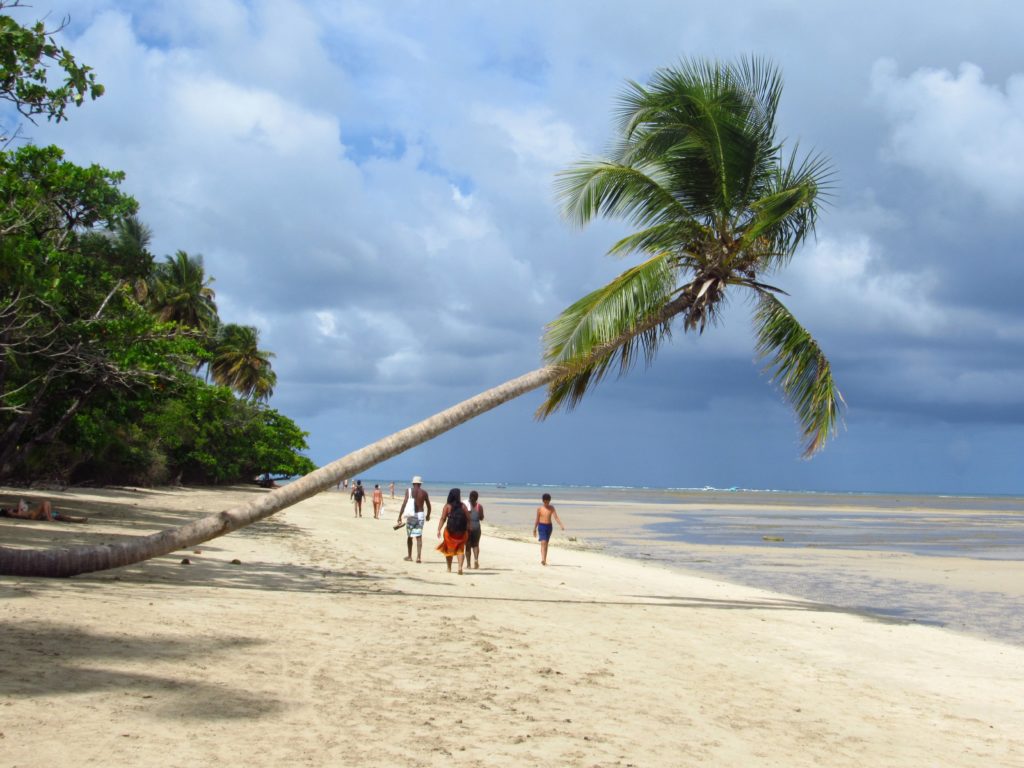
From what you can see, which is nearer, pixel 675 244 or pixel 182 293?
pixel 675 244

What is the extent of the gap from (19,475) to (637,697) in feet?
98.5

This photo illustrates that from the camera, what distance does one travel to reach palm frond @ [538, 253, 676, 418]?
443 inches

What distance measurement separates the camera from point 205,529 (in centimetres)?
945

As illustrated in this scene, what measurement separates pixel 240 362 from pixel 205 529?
2326 inches

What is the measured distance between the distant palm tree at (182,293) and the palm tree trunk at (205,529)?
40.9m

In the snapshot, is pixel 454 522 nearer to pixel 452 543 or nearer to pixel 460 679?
pixel 452 543

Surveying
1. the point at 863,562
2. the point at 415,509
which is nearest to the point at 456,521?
the point at 415,509

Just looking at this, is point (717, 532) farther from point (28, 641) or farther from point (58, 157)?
point (28, 641)

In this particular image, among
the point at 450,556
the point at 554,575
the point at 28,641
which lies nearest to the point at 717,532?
the point at 554,575

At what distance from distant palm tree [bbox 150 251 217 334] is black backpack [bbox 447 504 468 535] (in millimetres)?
37923

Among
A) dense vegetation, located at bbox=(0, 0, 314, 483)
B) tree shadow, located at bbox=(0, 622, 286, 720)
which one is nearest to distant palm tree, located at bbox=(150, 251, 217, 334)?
dense vegetation, located at bbox=(0, 0, 314, 483)

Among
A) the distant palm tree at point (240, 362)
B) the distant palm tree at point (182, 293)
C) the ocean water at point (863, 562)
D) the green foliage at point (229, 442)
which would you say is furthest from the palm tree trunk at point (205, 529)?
the distant palm tree at point (240, 362)

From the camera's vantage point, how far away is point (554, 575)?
1586 cm

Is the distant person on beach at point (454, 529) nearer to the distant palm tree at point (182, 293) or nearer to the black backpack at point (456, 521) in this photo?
the black backpack at point (456, 521)
